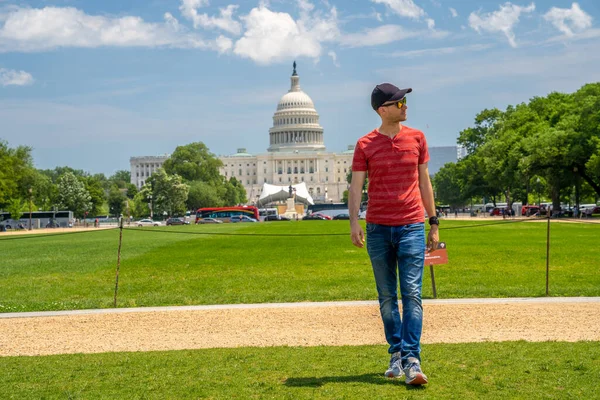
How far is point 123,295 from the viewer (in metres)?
19.1

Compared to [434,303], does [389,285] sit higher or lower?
higher

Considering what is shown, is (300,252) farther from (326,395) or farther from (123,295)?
(326,395)

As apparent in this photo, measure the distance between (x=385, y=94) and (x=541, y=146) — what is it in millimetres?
69456

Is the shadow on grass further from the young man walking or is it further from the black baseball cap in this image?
the black baseball cap

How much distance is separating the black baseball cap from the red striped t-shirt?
32cm

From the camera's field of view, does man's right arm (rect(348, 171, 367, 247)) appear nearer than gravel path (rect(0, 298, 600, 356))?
Yes

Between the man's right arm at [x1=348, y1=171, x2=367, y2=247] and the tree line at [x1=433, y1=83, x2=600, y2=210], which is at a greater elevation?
the tree line at [x1=433, y1=83, x2=600, y2=210]

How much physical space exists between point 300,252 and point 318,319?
20206 mm

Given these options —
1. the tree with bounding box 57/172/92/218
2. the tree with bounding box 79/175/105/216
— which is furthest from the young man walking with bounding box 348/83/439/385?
the tree with bounding box 79/175/105/216

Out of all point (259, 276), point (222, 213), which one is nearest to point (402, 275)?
point (259, 276)

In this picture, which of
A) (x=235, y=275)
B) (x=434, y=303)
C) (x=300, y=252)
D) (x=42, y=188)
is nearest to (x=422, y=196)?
(x=434, y=303)

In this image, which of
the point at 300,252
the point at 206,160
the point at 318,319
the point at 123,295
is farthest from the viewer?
the point at 206,160

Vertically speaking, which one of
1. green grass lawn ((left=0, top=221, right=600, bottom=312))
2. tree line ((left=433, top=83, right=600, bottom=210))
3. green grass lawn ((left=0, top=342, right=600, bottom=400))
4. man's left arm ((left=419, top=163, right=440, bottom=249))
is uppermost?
tree line ((left=433, top=83, right=600, bottom=210))

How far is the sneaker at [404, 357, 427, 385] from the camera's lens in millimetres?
7809
